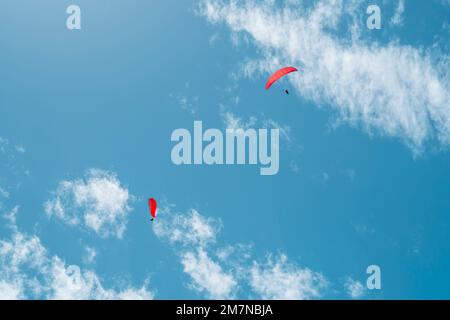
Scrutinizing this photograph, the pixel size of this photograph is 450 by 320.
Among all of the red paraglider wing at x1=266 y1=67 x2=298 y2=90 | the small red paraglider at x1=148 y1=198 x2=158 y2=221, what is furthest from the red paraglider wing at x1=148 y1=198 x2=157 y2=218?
the red paraglider wing at x1=266 y1=67 x2=298 y2=90

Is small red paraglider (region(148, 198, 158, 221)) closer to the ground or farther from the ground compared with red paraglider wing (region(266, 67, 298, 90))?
closer to the ground

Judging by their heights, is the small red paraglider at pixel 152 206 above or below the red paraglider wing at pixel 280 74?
below

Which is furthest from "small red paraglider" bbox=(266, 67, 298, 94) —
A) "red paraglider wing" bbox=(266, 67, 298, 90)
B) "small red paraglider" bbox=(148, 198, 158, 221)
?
"small red paraglider" bbox=(148, 198, 158, 221)

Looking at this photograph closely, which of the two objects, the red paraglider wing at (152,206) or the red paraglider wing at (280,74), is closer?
the red paraglider wing at (280,74)

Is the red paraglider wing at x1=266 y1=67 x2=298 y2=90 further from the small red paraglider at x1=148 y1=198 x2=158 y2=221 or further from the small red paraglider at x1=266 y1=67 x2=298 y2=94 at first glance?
the small red paraglider at x1=148 y1=198 x2=158 y2=221

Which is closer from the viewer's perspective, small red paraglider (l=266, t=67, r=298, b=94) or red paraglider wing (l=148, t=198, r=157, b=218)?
small red paraglider (l=266, t=67, r=298, b=94)

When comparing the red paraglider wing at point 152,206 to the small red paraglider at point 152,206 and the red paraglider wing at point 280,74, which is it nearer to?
the small red paraglider at point 152,206

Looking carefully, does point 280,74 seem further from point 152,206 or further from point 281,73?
point 152,206

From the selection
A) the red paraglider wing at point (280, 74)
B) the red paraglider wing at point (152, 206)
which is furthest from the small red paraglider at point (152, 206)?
the red paraglider wing at point (280, 74)

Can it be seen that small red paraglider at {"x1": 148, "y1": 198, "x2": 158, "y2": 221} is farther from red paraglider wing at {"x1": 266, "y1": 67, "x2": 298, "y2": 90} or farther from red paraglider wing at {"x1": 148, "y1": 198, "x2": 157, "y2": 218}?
red paraglider wing at {"x1": 266, "y1": 67, "x2": 298, "y2": 90}

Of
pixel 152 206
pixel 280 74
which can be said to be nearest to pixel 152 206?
pixel 152 206
